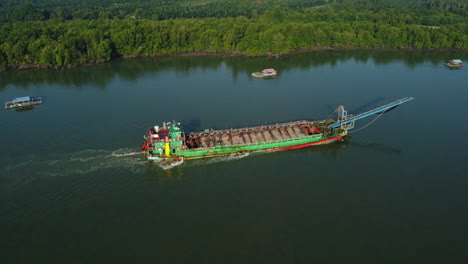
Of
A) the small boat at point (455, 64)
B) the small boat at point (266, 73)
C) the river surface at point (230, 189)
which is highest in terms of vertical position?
the small boat at point (455, 64)

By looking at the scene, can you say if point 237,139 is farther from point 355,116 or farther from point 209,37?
point 209,37

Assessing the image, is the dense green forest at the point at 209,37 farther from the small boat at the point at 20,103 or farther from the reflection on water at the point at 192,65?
the small boat at the point at 20,103

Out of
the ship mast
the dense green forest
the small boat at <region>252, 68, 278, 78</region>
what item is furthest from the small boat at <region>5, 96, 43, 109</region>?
the ship mast

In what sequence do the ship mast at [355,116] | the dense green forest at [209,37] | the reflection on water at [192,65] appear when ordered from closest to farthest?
the ship mast at [355,116], the reflection on water at [192,65], the dense green forest at [209,37]

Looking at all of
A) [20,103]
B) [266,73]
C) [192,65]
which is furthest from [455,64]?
[20,103]

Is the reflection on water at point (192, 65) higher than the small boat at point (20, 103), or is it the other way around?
the reflection on water at point (192, 65)

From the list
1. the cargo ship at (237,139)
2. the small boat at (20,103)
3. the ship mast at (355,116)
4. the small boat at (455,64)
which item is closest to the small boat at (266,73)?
the cargo ship at (237,139)
